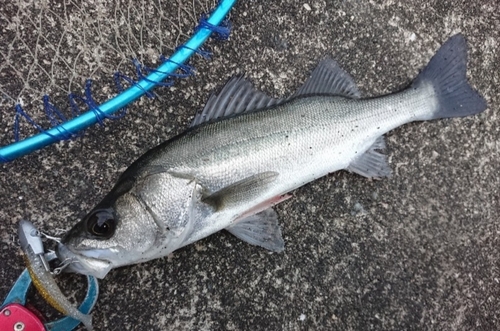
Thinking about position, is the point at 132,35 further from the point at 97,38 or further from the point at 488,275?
the point at 488,275

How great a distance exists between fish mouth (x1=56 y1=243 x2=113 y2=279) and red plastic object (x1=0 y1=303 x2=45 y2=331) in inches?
10.6

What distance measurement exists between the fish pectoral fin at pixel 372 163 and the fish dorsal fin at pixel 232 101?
614 mm

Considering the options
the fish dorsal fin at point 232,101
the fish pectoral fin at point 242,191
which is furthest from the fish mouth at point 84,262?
the fish dorsal fin at point 232,101

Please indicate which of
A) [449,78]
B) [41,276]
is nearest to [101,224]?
[41,276]

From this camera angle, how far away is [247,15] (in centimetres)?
258

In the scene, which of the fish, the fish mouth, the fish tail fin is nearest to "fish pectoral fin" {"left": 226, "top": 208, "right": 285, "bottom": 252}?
the fish mouth

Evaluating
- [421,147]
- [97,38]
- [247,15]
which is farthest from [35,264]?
[421,147]

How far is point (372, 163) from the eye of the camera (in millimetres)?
2465

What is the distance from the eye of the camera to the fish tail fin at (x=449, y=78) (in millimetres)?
2516

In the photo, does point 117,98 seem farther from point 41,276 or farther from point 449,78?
point 449,78

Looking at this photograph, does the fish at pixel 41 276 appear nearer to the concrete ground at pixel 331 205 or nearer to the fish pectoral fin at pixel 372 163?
the concrete ground at pixel 331 205

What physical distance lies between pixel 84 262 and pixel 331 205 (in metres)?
1.34

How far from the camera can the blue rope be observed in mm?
2100

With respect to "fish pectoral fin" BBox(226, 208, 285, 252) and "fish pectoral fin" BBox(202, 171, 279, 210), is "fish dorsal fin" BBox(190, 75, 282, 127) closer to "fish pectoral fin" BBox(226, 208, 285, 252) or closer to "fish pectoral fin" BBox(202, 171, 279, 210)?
"fish pectoral fin" BBox(202, 171, 279, 210)
